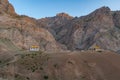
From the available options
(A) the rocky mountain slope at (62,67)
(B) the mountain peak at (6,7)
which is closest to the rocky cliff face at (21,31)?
(B) the mountain peak at (6,7)

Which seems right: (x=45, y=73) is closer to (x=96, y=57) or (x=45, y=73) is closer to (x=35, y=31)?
(x=96, y=57)

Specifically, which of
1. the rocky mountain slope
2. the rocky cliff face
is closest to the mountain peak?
the rocky cliff face

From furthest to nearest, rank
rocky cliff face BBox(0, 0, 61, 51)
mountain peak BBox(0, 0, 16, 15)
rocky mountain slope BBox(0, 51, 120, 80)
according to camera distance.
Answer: mountain peak BBox(0, 0, 16, 15) < rocky cliff face BBox(0, 0, 61, 51) < rocky mountain slope BBox(0, 51, 120, 80)

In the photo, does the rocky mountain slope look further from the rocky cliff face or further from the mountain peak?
the mountain peak

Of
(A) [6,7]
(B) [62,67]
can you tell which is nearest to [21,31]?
(A) [6,7]

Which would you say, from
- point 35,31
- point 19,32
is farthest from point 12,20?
point 35,31

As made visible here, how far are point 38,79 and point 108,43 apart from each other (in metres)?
143

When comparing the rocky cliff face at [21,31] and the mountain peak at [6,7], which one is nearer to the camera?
the rocky cliff face at [21,31]

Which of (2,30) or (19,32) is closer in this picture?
(2,30)

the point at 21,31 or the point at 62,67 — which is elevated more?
the point at 21,31

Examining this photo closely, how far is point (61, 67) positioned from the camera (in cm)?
6197

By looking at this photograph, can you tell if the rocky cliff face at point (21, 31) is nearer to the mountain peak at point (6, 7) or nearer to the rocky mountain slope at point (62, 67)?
the mountain peak at point (6, 7)

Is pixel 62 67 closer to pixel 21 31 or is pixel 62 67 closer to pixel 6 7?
pixel 21 31

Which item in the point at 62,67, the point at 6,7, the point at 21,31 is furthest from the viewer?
the point at 6,7
